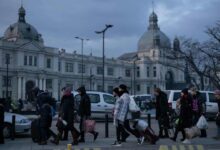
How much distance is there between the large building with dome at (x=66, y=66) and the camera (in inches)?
3435

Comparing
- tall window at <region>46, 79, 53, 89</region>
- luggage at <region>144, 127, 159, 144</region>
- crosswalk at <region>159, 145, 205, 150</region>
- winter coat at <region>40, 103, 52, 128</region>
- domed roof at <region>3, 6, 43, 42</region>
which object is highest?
domed roof at <region>3, 6, 43, 42</region>

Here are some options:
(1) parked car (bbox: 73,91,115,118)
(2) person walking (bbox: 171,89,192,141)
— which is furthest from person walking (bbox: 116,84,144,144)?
(1) parked car (bbox: 73,91,115,118)

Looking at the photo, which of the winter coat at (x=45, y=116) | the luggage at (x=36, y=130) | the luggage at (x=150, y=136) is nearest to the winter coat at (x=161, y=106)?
the luggage at (x=150, y=136)

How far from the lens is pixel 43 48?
307ft

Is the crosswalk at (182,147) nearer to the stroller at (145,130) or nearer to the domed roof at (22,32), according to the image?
the stroller at (145,130)

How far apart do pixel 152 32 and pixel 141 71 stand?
12.6m

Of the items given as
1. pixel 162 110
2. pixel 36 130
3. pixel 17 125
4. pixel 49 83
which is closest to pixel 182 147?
pixel 162 110

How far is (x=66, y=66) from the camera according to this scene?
104 m

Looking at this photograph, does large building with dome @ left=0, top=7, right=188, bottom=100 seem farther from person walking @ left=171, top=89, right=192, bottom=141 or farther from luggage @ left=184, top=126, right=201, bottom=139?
luggage @ left=184, top=126, right=201, bottom=139

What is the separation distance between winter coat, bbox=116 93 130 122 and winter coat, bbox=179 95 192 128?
6.28ft

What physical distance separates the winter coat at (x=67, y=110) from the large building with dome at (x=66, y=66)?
39.8 metres

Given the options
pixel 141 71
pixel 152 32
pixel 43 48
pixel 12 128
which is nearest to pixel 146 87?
pixel 141 71

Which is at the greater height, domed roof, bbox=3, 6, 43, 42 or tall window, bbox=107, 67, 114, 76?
domed roof, bbox=3, 6, 43, 42

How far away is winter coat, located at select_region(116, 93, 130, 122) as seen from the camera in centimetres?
1301
